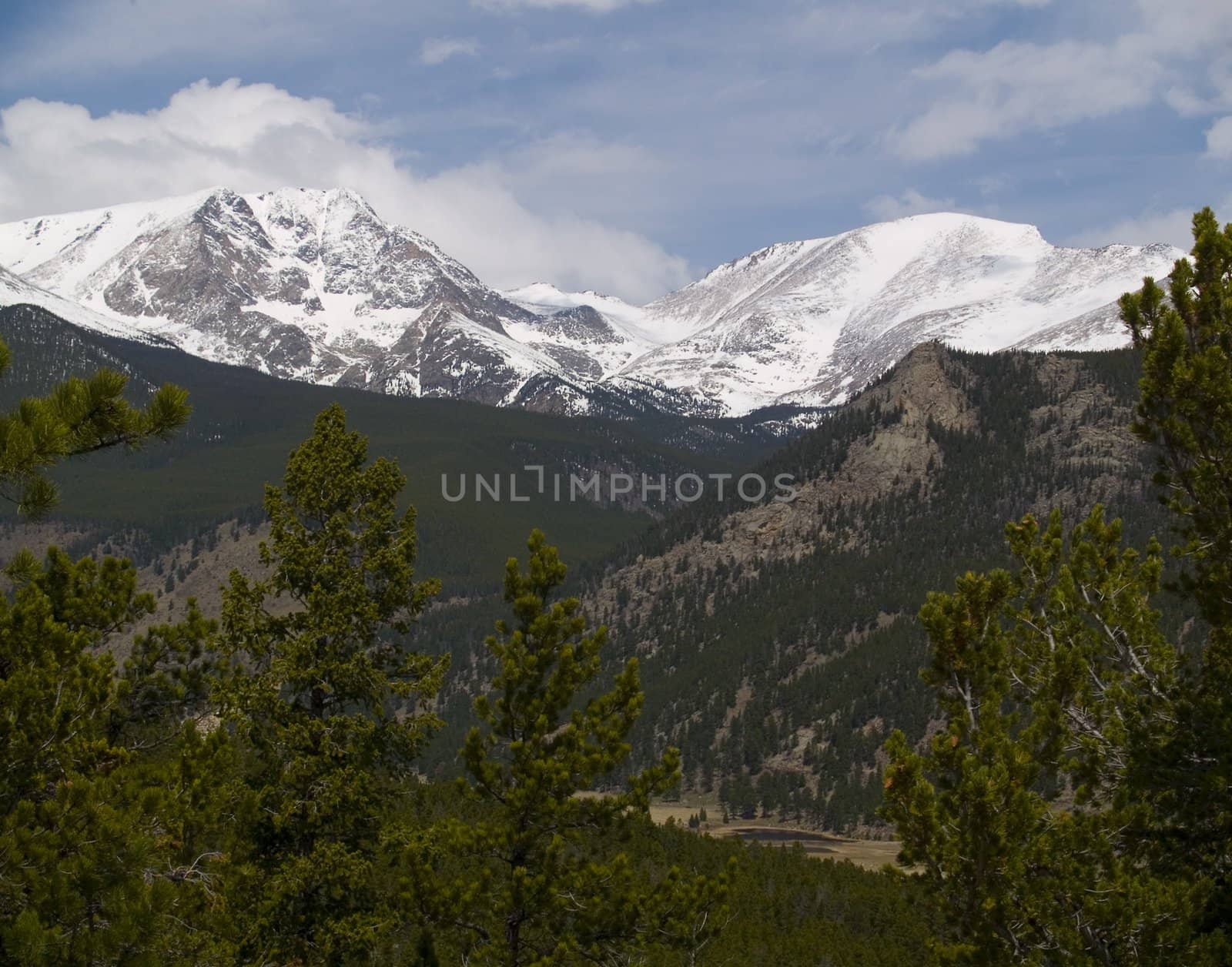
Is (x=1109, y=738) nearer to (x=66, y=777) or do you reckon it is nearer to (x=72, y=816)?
(x=72, y=816)

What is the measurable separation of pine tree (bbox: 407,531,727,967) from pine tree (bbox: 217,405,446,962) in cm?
274

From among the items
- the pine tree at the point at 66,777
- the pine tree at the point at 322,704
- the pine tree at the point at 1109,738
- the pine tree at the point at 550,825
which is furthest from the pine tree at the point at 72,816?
the pine tree at the point at 1109,738

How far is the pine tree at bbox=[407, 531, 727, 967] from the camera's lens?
995 inches

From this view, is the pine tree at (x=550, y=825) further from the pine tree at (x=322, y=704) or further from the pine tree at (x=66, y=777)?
the pine tree at (x=66, y=777)

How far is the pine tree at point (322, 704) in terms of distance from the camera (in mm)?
27469

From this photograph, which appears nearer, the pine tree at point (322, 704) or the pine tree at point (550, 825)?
the pine tree at point (550, 825)

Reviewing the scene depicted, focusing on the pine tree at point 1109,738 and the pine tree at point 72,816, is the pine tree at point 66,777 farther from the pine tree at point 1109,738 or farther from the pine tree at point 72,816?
the pine tree at point 1109,738

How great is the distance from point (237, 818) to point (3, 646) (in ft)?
30.9

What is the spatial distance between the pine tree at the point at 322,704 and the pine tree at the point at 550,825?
8.98ft

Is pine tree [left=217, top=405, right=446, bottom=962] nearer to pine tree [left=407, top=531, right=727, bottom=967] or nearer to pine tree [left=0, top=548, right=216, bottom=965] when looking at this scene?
pine tree [left=407, top=531, right=727, bottom=967]

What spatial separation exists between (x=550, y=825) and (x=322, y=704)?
23.7 feet

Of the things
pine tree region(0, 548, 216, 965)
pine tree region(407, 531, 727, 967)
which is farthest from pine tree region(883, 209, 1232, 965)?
pine tree region(0, 548, 216, 965)

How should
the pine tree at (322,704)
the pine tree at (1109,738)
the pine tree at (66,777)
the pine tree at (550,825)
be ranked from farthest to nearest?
the pine tree at (322,704) → the pine tree at (550,825) → the pine tree at (1109,738) → the pine tree at (66,777)

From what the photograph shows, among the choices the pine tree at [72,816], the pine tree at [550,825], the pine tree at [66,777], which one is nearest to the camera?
the pine tree at [66,777]
